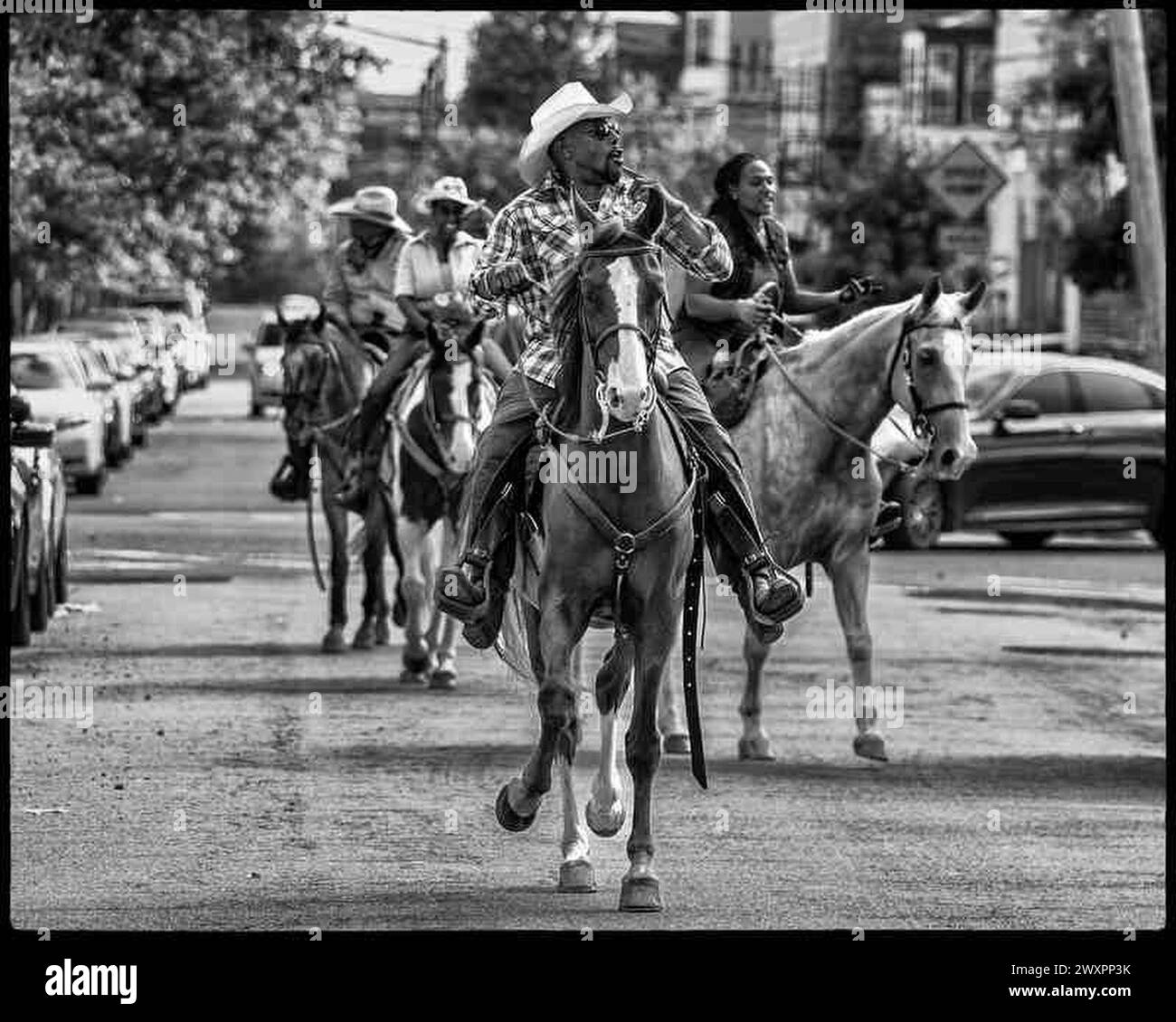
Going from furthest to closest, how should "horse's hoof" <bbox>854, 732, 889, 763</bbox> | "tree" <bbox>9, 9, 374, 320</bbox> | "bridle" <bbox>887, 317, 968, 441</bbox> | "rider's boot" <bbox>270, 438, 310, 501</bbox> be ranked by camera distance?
"tree" <bbox>9, 9, 374, 320</bbox> → "rider's boot" <bbox>270, 438, 310, 501</bbox> → "horse's hoof" <bbox>854, 732, 889, 763</bbox> → "bridle" <bbox>887, 317, 968, 441</bbox>

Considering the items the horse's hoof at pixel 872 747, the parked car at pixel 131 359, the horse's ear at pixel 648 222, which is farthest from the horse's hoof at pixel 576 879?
the parked car at pixel 131 359

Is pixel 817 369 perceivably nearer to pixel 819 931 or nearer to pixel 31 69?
pixel 819 931

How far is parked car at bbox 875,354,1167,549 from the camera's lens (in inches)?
1195

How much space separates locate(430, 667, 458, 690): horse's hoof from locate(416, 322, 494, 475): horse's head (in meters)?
1.05

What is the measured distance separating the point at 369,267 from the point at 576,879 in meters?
9.54

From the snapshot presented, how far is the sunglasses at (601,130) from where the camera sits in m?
11.5

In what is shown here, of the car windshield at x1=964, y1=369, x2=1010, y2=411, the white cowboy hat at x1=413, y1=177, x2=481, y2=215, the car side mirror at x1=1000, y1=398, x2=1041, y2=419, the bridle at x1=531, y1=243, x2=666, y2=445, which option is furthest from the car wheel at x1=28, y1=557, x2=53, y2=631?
the car windshield at x1=964, y1=369, x2=1010, y2=411

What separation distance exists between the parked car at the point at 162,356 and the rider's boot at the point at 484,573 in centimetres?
4589

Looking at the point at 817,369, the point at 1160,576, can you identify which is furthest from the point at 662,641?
the point at 1160,576

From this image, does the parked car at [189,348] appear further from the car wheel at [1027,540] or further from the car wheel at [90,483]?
the car wheel at [1027,540]

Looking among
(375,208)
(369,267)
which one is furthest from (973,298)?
(369,267)

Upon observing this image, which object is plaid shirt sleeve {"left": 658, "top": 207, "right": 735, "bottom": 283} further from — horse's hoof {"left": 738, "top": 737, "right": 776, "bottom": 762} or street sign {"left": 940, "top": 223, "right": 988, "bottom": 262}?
street sign {"left": 940, "top": 223, "right": 988, "bottom": 262}
